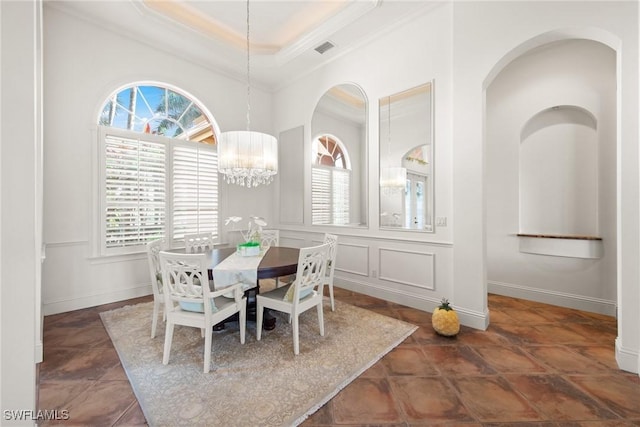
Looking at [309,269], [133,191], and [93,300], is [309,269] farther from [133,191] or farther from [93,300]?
[93,300]

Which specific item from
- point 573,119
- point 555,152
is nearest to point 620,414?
point 555,152

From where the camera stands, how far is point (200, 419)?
1.54m

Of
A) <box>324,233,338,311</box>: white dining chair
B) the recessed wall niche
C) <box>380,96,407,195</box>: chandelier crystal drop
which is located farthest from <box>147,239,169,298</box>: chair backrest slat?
the recessed wall niche

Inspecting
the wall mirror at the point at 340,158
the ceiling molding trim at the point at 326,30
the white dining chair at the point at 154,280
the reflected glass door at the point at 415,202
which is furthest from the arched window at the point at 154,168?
the reflected glass door at the point at 415,202

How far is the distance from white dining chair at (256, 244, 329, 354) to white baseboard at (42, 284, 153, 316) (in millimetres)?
2314

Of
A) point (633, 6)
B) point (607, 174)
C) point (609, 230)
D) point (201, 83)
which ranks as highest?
point (201, 83)

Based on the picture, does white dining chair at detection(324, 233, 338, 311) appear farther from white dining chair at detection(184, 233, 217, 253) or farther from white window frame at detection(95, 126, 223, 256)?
white window frame at detection(95, 126, 223, 256)

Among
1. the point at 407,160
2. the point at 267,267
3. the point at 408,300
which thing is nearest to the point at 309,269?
the point at 267,267

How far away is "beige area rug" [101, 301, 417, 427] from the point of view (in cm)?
160

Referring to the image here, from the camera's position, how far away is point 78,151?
3.19m

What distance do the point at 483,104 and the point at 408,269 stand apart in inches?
80.2

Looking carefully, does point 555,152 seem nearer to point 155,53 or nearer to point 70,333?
point 155,53

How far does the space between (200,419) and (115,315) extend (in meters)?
2.21

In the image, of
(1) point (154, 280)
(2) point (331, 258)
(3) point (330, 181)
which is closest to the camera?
(1) point (154, 280)
